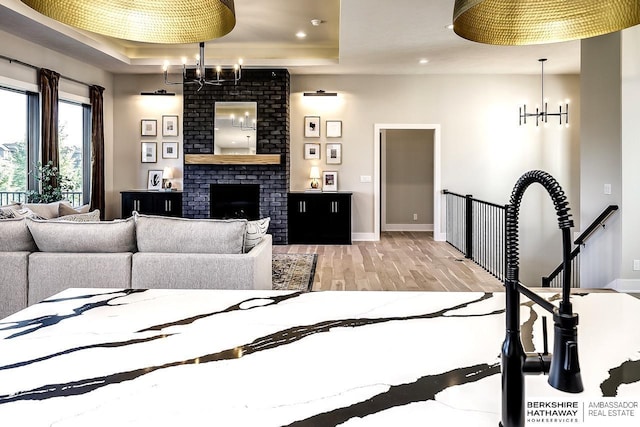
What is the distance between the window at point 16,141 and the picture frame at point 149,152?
2.25 metres

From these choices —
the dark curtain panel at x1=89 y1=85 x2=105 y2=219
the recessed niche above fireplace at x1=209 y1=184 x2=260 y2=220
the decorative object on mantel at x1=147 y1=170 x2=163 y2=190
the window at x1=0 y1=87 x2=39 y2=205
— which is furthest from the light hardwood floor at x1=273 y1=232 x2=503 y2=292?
the window at x1=0 y1=87 x2=39 y2=205

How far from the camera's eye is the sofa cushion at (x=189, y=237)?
3293mm

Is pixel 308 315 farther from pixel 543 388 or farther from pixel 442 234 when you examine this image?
pixel 442 234

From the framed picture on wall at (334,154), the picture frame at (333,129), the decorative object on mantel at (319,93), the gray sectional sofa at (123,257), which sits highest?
the decorative object on mantel at (319,93)

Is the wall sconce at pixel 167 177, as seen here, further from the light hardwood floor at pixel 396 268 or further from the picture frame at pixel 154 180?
the light hardwood floor at pixel 396 268

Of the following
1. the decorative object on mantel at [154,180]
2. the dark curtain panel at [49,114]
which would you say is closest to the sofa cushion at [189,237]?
the dark curtain panel at [49,114]

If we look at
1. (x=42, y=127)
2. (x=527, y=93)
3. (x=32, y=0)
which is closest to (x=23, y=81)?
(x=42, y=127)

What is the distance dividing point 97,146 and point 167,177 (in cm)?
122

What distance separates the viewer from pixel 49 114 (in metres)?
6.86

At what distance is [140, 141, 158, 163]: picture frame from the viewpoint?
8.93 metres

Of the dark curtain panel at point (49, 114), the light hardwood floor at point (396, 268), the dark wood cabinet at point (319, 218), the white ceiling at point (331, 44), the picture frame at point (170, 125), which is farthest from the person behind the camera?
the picture frame at point (170, 125)

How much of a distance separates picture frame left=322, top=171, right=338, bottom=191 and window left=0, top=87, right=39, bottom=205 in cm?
445

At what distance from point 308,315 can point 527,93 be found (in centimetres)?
854

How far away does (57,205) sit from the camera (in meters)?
5.42
